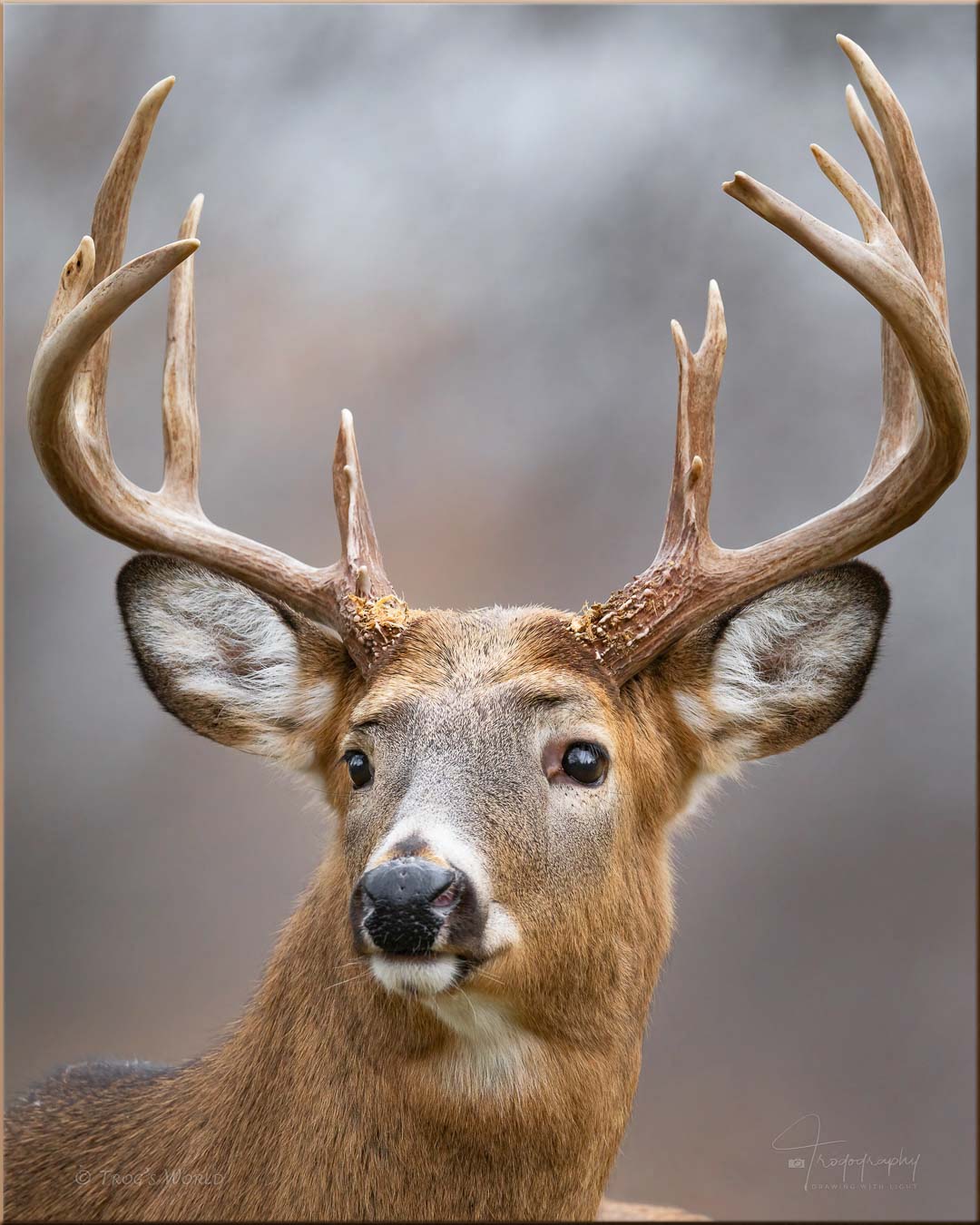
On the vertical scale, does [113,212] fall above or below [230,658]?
above

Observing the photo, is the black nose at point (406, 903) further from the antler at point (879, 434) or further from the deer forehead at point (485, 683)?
the antler at point (879, 434)

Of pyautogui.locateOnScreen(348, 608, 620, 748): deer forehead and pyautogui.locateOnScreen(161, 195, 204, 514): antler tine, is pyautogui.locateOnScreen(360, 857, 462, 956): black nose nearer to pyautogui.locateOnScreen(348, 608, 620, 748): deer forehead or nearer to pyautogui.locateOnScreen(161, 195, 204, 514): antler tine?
pyautogui.locateOnScreen(348, 608, 620, 748): deer forehead

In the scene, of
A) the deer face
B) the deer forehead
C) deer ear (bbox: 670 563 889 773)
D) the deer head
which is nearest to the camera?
the deer face

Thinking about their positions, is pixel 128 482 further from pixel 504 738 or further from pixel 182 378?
pixel 504 738

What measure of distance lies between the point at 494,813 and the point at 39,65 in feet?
9.57

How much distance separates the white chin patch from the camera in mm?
2338

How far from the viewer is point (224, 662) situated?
3.09m

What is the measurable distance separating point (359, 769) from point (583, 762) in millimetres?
473

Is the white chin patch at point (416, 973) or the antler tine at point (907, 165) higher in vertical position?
the antler tine at point (907, 165)

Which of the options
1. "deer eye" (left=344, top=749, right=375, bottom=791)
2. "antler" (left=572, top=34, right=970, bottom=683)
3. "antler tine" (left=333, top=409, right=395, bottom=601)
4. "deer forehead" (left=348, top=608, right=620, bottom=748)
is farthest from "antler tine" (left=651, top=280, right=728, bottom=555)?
"deer eye" (left=344, top=749, right=375, bottom=791)

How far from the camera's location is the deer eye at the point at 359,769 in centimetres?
279

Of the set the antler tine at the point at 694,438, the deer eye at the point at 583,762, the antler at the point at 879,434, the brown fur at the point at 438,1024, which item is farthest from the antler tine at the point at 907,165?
the deer eye at the point at 583,762

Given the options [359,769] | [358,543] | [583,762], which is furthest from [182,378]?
[583,762]

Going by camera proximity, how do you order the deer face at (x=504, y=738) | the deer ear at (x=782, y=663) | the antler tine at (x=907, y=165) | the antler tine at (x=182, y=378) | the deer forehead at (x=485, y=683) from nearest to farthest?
the deer face at (x=504, y=738) < the deer forehead at (x=485, y=683) < the deer ear at (x=782, y=663) < the antler tine at (x=907, y=165) < the antler tine at (x=182, y=378)
